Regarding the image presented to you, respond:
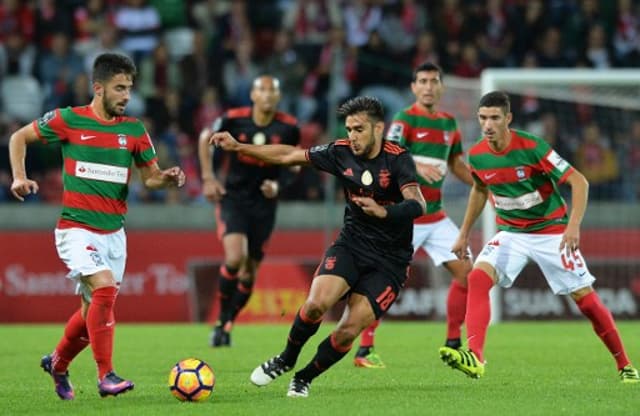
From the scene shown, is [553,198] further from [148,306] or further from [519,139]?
[148,306]

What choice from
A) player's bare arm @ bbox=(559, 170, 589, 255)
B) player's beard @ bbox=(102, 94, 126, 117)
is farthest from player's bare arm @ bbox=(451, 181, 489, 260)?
player's beard @ bbox=(102, 94, 126, 117)

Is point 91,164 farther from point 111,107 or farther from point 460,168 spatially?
point 460,168

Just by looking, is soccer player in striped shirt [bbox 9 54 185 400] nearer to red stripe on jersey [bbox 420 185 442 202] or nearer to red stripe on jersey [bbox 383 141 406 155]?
red stripe on jersey [bbox 383 141 406 155]

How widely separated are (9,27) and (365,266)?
13.3 meters

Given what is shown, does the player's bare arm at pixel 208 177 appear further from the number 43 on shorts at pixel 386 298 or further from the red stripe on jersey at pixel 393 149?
the number 43 on shorts at pixel 386 298

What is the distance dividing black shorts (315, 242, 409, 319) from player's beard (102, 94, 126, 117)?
5.46ft

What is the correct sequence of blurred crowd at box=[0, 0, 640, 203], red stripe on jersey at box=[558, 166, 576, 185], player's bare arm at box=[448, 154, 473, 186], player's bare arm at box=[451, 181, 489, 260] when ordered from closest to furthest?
red stripe on jersey at box=[558, 166, 576, 185] → player's bare arm at box=[451, 181, 489, 260] → player's bare arm at box=[448, 154, 473, 186] → blurred crowd at box=[0, 0, 640, 203]

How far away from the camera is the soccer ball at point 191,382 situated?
25.5ft

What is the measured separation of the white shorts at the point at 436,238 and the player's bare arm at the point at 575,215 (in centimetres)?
210

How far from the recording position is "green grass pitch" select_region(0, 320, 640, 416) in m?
7.48

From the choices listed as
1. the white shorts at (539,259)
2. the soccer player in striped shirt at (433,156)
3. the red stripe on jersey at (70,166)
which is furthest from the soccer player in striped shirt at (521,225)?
the red stripe on jersey at (70,166)

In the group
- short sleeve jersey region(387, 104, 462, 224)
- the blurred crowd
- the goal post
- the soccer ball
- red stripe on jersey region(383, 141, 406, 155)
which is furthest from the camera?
the blurred crowd

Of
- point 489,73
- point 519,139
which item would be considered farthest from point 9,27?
point 519,139

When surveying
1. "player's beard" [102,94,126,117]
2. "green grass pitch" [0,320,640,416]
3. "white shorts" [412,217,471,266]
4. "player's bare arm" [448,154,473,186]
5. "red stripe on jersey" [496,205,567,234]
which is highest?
"player's beard" [102,94,126,117]
